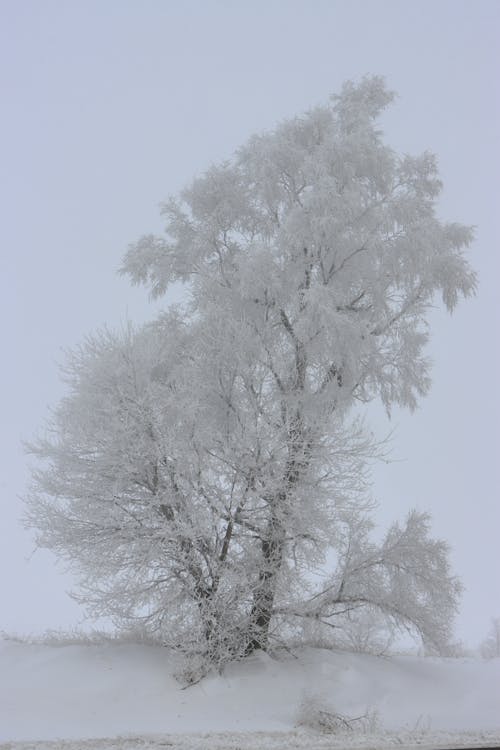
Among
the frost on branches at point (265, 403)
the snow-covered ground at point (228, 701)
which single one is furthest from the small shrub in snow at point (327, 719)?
the frost on branches at point (265, 403)

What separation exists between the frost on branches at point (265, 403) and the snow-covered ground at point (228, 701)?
19.7 inches

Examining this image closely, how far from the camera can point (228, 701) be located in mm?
8320

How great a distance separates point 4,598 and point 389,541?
8.92m

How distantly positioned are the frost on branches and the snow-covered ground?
500 mm

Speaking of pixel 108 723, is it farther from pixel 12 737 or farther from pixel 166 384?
pixel 166 384

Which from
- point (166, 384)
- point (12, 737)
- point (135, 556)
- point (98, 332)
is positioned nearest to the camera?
point (12, 737)

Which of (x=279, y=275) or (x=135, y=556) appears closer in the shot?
(x=135, y=556)

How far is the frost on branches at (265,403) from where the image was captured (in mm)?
8883

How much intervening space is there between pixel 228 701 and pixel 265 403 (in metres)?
4.18

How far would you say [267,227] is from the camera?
1233cm

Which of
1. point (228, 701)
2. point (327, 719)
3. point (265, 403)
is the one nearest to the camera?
point (327, 719)

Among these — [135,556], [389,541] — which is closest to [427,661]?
[389,541]

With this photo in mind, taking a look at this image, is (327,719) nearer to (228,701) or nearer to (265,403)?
(228,701)

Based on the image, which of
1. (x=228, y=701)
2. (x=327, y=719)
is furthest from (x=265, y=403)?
(x=327, y=719)
